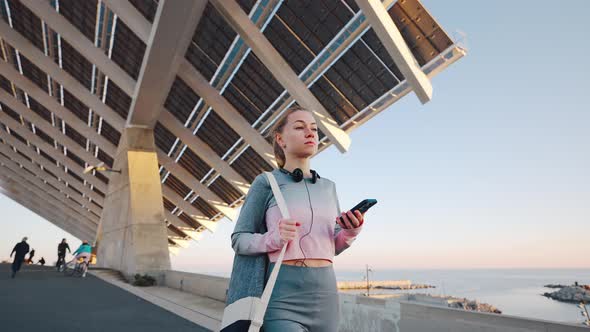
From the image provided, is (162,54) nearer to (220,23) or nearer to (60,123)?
(220,23)

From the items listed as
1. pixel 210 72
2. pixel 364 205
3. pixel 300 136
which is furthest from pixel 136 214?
pixel 364 205

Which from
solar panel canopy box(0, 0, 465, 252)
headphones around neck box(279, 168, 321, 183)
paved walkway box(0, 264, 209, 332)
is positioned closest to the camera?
headphones around neck box(279, 168, 321, 183)

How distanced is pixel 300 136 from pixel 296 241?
545mm

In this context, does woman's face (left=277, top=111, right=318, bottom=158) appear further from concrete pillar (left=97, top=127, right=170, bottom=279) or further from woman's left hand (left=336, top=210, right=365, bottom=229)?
concrete pillar (left=97, top=127, right=170, bottom=279)

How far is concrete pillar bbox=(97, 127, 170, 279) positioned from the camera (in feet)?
53.6

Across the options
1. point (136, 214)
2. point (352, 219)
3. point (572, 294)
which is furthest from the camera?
point (572, 294)

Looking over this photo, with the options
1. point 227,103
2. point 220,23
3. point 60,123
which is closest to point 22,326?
point 220,23

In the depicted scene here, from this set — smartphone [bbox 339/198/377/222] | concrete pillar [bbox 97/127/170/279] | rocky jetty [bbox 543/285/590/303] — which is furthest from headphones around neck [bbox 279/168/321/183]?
rocky jetty [bbox 543/285/590/303]

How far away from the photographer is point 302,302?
5.32ft

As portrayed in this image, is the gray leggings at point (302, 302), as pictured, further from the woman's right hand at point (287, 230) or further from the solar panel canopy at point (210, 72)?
the solar panel canopy at point (210, 72)

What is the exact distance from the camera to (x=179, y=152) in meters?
24.3

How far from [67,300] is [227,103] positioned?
10725mm

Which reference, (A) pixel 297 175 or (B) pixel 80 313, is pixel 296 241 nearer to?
(A) pixel 297 175

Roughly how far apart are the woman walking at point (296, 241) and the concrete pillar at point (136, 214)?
1508 centimetres
